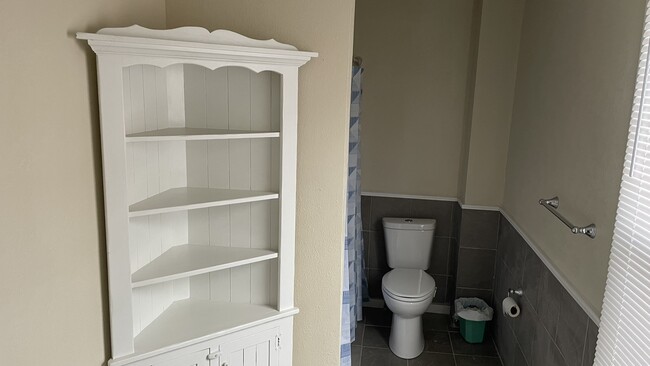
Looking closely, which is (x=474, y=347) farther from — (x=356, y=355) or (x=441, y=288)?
(x=356, y=355)

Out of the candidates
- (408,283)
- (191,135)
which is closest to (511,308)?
(408,283)

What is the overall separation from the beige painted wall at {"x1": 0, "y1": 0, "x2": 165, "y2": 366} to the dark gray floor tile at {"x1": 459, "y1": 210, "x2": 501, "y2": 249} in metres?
2.52

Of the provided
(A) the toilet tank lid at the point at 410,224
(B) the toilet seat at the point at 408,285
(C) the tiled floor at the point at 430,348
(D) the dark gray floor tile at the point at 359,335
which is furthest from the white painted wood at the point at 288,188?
(A) the toilet tank lid at the point at 410,224

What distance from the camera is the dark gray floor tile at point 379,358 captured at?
10.9 feet

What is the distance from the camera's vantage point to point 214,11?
83.1 inches

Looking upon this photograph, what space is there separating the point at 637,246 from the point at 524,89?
1.77 m

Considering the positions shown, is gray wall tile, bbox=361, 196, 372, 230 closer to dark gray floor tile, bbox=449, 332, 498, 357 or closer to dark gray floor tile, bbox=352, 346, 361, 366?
dark gray floor tile, bbox=352, 346, 361, 366

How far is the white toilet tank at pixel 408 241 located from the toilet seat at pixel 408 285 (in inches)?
4.1

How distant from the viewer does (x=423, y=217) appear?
3.88 m

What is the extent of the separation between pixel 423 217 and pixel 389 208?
0.86 feet

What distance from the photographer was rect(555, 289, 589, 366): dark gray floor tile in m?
2.06

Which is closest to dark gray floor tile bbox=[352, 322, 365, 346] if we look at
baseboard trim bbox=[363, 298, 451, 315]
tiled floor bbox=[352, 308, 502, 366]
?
tiled floor bbox=[352, 308, 502, 366]

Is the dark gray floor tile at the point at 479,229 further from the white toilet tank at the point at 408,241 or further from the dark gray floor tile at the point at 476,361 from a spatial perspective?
the dark gray floor tile at the point at 476,361

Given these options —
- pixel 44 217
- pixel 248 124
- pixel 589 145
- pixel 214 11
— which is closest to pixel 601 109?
pixel 589 145
